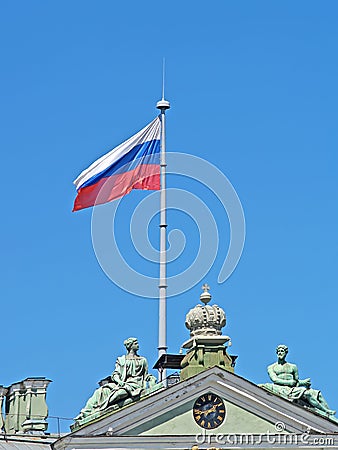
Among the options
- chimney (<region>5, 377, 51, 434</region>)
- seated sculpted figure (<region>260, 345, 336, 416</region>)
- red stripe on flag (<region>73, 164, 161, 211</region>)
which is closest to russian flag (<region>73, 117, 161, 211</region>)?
red stripe on flag (<region>73, 164, 161, 211</region>)

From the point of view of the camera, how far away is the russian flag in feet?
205

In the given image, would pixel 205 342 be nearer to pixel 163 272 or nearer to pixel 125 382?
pixel 125 382

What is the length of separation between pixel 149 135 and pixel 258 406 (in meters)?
15.0

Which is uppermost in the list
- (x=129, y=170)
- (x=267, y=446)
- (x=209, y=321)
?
(x=129, y=170)

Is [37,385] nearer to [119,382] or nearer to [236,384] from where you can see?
[119,382]

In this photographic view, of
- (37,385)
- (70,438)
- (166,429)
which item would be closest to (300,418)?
(166,429)

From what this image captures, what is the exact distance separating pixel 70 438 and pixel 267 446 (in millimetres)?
6980

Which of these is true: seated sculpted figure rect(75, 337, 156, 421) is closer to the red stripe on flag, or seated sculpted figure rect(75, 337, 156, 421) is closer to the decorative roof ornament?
the decorative roof ornament

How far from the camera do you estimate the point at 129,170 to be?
6350 cm

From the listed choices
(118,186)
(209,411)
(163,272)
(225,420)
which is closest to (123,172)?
(118,186)

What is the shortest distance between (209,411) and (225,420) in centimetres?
65

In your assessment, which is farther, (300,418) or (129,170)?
(129,170)

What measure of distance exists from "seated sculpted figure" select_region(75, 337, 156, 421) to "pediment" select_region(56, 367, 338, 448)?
1188 millimetres

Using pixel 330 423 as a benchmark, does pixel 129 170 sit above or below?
above
